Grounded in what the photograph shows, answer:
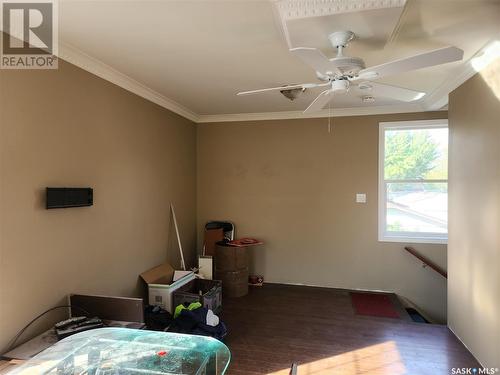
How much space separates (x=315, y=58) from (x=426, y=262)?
3.41m

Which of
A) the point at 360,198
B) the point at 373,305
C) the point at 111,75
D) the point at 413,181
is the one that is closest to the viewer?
the point at 111,75

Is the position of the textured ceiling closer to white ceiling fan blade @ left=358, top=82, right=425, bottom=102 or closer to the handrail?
white ceiling fan blade @ left=358, top=82, right=425, bottom=102

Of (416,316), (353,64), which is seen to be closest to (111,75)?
(353,64)

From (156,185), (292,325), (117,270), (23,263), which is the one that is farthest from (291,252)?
(23,263)

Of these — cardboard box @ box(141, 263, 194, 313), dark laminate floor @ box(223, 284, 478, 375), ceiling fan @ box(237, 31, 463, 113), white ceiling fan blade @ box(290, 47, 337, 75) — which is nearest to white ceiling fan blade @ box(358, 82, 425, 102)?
ceiling fan @ box(237, 31, 463, 113)

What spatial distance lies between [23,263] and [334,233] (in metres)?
3.57

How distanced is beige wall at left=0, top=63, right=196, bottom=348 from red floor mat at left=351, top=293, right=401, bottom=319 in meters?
2.48

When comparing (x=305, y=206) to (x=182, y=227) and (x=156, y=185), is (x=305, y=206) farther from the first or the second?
(x=156, y=185)

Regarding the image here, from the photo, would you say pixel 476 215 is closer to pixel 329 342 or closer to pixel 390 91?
pixel 390 91

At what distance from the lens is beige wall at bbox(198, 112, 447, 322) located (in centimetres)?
416

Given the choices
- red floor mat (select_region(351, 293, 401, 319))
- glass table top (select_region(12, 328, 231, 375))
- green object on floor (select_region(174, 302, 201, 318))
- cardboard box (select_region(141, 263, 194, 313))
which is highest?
glass table top (select_region(12, 328, 231, 375))

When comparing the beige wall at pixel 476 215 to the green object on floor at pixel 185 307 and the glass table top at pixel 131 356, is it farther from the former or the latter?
the green object on floor at pixel 185 307

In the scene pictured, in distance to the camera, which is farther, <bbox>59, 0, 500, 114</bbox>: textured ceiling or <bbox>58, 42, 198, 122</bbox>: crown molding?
<bbox>58, 42, 198, 122</bbox>: crown molding

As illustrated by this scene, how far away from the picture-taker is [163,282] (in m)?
3.55
